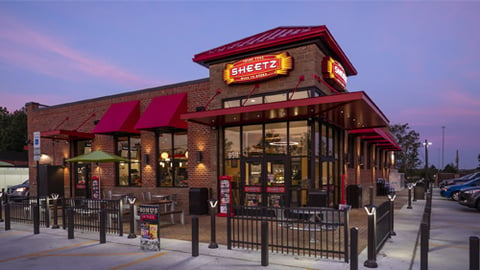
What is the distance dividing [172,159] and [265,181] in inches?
204

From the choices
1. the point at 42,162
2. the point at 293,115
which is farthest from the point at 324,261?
the point at 42,162

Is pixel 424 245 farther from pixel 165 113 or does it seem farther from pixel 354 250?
pixel 165 113

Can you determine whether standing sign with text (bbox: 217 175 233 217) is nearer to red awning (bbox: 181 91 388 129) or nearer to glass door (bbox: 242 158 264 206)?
glass door (bbox: 242 158 264 206)

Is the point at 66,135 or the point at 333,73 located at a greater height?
the point at 333,73

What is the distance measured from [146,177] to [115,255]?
9521mm

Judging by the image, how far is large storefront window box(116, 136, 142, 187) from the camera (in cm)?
1797

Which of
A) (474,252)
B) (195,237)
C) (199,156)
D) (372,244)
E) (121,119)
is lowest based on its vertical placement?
(195,237)

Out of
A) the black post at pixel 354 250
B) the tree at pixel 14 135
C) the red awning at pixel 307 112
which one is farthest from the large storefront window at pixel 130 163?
the tree at pixel 14 135

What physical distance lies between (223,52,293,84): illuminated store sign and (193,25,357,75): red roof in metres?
0.45

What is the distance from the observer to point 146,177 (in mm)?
17203

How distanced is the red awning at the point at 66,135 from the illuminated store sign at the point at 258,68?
9.06m

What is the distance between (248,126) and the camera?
14.5 m

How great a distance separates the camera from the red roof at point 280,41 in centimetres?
1263

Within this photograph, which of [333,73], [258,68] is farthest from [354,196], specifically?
[258,68]
